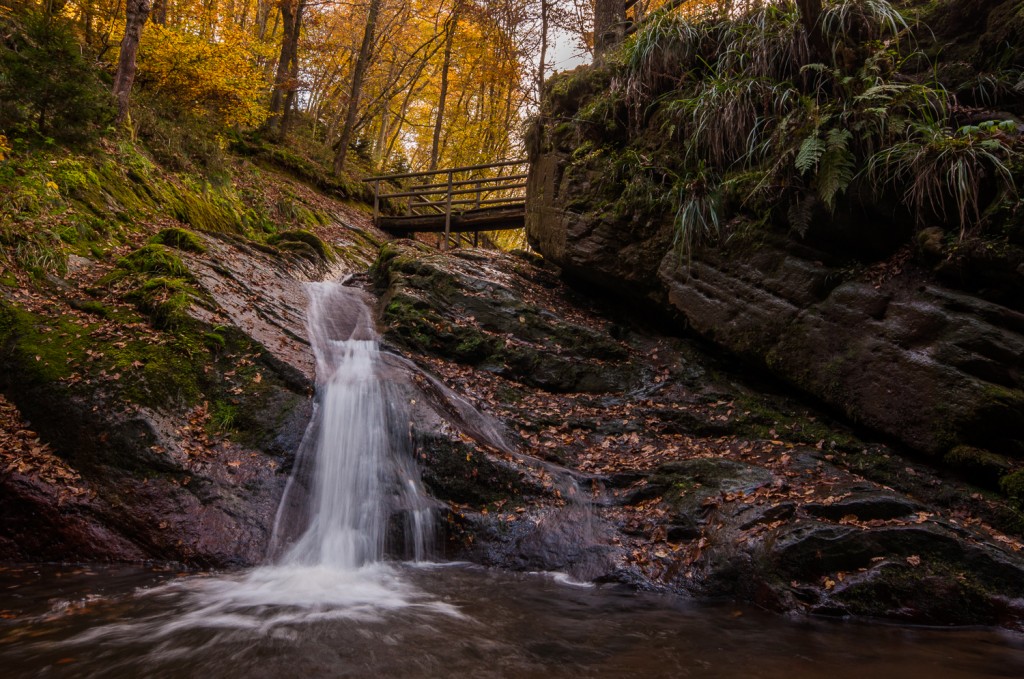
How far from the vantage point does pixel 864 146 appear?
5594 millimetres

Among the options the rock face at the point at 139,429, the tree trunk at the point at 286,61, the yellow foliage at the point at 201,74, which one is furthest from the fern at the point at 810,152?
the tree trunk at the point at 286,61

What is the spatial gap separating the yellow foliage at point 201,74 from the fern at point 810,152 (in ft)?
34.8

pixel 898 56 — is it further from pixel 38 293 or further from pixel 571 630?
pixel 38 293

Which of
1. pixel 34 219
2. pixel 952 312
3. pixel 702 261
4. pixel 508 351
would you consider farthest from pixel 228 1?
pixel 952 312

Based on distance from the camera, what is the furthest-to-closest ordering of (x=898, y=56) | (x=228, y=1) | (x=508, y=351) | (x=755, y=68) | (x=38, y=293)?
(x=228, y=1) → (x=508, y=351) → (x=755, y=68) → (x=898, y=56) → (x=38, y=293)

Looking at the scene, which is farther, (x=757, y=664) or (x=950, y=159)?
(x=950, y=159)

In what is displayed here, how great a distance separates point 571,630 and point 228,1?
2213cm

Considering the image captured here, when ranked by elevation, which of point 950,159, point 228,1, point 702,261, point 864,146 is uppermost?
point 228,1

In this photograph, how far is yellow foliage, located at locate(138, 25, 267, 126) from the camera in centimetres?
1016

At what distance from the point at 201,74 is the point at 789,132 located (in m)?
10.5

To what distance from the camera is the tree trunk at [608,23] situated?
386 inches

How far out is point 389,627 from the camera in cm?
348

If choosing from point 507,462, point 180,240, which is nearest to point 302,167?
point 180,240

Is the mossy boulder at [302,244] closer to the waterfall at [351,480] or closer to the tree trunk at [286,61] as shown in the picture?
the waterfall at [351,480]
